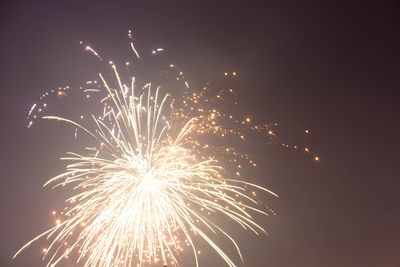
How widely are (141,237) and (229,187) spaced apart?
3.30 m

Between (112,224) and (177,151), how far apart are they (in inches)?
118

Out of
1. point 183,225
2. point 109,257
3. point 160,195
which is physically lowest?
point 109,257

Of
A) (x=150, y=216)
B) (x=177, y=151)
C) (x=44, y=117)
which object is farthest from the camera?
(x=44, y=117)

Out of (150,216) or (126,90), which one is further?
(126,90)

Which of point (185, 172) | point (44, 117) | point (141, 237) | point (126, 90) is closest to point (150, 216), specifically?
point (141, 237)

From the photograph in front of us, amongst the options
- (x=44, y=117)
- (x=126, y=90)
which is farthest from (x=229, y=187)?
(x=44, y=117)

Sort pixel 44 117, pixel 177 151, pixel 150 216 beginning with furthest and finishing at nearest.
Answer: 1. pixel 44 117
2. pixel 177 151
3. pixel 150 216

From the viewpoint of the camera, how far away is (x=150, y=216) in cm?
1017

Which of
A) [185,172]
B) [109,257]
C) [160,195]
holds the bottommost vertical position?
[109,257]

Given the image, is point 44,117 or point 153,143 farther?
point 44,117

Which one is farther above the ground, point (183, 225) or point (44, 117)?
point (44, 117)

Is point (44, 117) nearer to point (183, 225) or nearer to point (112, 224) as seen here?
point (112, 224)

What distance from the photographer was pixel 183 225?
1058cm

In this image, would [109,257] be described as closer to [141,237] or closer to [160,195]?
[141,237]
